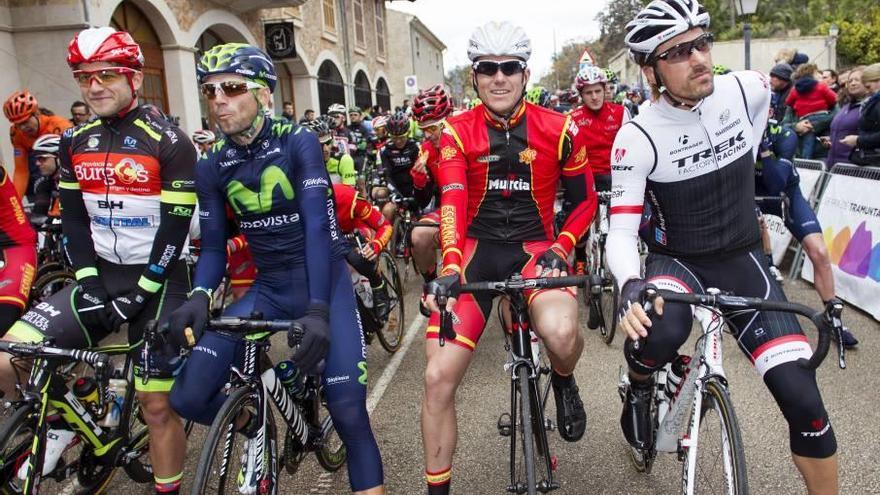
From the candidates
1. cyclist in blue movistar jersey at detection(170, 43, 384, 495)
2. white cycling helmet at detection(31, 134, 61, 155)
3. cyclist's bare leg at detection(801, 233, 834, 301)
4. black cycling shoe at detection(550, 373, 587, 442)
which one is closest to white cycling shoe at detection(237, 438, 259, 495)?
cyclist in blue movistar jersey at detection(170, 43, 384, 495)

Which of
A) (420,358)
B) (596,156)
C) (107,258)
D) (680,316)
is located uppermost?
(596,156)

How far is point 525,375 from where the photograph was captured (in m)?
2.85

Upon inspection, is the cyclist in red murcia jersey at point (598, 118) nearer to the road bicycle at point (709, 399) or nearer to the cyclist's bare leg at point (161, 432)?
the road bicycle at point (709, 399)

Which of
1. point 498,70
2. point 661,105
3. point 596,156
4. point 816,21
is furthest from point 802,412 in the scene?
point 816,21

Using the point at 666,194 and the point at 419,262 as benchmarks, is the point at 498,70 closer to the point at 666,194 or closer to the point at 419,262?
the point at 666,194

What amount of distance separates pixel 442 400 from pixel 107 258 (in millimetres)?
2040

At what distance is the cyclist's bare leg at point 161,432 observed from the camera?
3.05m

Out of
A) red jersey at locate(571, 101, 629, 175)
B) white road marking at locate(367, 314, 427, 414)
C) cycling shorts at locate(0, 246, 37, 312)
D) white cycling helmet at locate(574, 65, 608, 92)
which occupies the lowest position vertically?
white road marking at locate(367, 314, 427, 414)

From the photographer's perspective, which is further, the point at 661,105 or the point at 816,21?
the point at 816,21

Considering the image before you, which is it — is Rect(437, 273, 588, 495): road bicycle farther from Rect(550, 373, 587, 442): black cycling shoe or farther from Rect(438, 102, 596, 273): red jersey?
Rect(438, 102, 596, 273): red jersey

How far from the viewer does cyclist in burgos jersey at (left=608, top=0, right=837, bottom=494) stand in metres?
2.70

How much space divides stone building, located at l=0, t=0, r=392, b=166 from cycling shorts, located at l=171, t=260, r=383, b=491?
31.3 ft

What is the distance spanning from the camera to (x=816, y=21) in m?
59.9

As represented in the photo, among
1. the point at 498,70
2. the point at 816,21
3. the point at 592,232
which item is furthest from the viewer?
the point at 816,21
